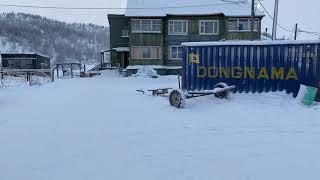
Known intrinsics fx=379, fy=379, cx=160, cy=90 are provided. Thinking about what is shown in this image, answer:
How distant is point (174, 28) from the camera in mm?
39875

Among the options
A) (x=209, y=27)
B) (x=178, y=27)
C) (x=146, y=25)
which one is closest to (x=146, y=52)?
(x=146, y=25)

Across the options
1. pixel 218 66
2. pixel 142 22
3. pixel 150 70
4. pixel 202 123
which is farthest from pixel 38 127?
pixel 142 22

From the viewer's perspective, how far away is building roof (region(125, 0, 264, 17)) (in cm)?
3897

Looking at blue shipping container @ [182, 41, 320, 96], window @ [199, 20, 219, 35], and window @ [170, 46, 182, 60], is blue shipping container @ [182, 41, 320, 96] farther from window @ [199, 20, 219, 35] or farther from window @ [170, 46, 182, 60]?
window @ [199, 20, 219, 35]

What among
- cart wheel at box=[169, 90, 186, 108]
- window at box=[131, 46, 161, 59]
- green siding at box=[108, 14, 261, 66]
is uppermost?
green siding at box=[108, 14, 261, 66]

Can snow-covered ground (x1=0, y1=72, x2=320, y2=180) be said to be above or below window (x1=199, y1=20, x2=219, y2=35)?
A: below

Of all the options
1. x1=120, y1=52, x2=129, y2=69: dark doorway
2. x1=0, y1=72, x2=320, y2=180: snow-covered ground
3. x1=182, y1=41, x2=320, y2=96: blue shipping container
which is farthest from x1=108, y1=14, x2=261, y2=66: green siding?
x1=0, y1=72, x2=320, y2=180: snow-covered ground

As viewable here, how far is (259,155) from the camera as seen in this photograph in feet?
22.6

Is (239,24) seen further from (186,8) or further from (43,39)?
(43,39)

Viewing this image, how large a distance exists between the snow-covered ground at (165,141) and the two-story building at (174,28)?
25.9 m

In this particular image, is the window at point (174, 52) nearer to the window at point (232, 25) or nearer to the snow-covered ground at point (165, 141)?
the window at point (232, 25)

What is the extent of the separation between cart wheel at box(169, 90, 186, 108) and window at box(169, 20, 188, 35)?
27.8 m

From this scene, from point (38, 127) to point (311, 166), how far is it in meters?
6.62

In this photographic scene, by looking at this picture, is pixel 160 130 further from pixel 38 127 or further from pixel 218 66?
pixel 218 66
